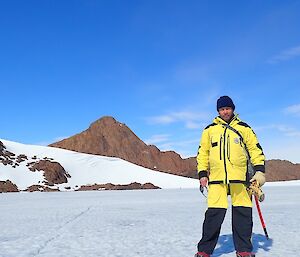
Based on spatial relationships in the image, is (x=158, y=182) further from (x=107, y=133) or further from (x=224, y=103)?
(x=107, y=133)

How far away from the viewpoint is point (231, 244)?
5.56 m

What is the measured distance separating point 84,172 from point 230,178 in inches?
1989

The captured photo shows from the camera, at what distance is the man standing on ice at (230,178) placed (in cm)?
445

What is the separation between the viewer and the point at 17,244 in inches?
227

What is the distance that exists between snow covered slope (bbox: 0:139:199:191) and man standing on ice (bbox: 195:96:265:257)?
42.9m

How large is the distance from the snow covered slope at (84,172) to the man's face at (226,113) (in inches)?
1692

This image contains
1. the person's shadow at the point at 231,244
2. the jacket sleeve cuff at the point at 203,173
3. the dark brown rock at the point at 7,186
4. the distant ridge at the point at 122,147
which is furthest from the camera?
the distant ridge at the point at 122,147

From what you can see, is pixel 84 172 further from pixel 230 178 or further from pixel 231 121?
pixel 230 178

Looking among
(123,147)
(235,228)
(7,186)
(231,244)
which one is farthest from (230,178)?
(123,147)

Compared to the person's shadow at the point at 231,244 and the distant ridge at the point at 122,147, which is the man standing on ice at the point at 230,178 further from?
the distant ridge at the point at 122,147

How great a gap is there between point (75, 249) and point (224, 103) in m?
2.71

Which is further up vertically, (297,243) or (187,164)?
(187,164)

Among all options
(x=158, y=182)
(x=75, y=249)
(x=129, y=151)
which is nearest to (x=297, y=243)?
(x=75, y=249)

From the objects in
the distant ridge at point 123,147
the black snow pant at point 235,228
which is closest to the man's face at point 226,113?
the black snow pant at point 235,228
